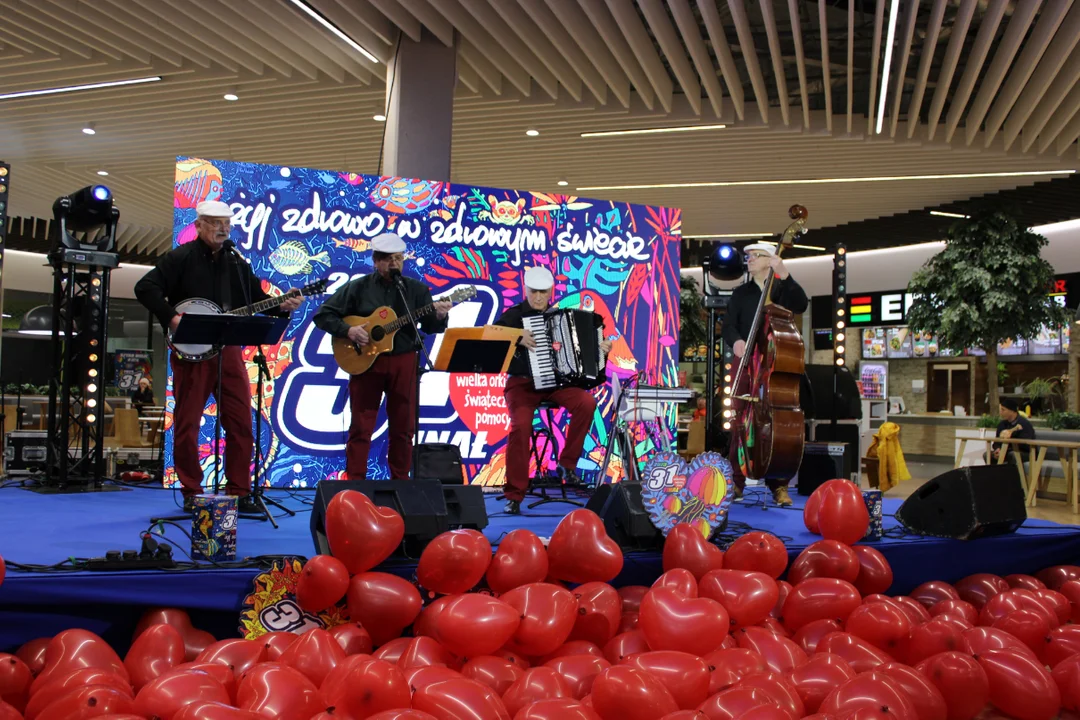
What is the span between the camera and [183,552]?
10.8 feet

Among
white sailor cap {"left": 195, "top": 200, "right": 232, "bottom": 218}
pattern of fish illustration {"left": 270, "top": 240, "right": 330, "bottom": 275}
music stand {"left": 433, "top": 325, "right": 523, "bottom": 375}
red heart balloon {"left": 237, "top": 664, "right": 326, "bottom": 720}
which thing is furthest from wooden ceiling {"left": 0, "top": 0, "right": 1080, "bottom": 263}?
red heart balloon {"left": 237, "top": 664, "right": 326, "bottom": 720}

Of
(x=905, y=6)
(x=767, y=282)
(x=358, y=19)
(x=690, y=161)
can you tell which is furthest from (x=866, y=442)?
(x=358, y=19)

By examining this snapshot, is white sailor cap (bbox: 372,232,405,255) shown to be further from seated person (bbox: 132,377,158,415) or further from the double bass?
seated person (bbox: 132,377,158,415)

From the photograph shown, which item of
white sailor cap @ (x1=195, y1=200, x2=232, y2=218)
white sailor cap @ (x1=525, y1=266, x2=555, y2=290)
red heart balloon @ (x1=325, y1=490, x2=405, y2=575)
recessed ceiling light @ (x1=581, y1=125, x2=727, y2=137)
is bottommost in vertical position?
red heart balloon @ (x1=325, y1=490, x2=405, y2=575)

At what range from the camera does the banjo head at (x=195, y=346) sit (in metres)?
4.24

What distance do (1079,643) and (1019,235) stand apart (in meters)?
8.98

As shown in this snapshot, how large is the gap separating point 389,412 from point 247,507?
0.95m

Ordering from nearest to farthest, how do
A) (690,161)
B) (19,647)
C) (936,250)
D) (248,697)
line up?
(248,697) → (19,647) → (690,161) → (936,250)

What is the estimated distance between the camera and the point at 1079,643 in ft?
10.4

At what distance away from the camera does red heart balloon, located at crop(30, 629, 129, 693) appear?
252cm

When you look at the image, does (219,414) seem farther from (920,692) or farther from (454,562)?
(920,692)

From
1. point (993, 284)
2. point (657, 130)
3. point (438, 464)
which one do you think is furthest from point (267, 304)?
point (993, 284)

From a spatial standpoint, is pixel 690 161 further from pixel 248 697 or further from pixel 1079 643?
pixel 248 697

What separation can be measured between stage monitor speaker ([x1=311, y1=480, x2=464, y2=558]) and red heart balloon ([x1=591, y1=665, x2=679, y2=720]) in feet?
3.80
